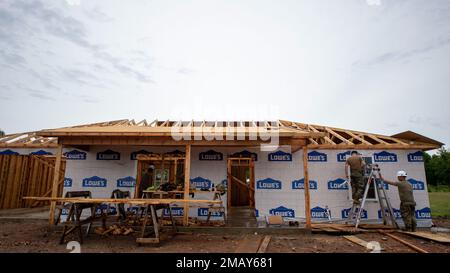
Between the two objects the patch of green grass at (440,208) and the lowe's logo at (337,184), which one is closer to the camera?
the lowe's logo at (337,184)

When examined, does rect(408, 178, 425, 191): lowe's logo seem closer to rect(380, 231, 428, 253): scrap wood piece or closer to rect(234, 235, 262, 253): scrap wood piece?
rect(380, 231, 428, 253): scrap wood piece

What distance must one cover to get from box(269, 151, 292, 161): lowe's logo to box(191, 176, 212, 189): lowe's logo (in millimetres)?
2578

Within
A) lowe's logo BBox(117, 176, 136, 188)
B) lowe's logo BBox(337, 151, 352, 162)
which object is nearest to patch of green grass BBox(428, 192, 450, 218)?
lowe's logo BBox(337, 151, 352, 162)

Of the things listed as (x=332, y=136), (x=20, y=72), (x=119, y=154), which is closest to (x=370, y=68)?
(x=332, y=136)

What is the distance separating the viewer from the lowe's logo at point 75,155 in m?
8.51

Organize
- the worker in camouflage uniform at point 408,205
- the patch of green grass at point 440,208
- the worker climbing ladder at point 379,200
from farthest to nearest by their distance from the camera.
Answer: the patch of green grass at point 440,208 → the worker climbing ladder at point 379,200 → the worker in camouflage uniform at point 408,205

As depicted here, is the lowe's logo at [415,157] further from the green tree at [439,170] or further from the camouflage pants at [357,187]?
the green tree at [439,170]

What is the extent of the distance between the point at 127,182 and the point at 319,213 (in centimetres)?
732

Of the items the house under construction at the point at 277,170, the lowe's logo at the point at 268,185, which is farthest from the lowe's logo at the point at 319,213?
the lowe's logo at the point at 268,185

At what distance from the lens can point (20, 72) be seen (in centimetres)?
1555

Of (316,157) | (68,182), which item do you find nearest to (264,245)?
(316,157)

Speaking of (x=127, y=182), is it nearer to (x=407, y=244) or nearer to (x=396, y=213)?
(x=407, y=244)

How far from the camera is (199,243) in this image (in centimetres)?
541

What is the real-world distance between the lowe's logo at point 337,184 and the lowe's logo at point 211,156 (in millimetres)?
4244
